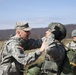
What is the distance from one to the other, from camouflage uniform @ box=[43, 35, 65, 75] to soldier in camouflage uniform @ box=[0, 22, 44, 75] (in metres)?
0.29

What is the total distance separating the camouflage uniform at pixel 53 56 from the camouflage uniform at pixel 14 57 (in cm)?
32

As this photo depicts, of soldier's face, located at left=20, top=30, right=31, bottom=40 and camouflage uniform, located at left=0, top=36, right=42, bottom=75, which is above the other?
soldier's face, located at left=20, top=30, right=31, bottom=40

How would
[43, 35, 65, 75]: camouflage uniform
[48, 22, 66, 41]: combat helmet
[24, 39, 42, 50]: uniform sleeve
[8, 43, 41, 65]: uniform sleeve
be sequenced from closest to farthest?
1. [43, 35, 65, 75]: camouflage uniform
2. [48, 22, 66, 41]: combat helmet
3. [8, 43, 41, 65]: uniform sleeve
4. [24, 39, 42, 50]: uniform sleeve

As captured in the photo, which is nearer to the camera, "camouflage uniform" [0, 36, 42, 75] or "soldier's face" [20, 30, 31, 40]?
"camouflage uniform" [0, 36, 42, 75]

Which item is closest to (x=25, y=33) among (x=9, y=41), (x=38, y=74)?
(x=9, y=41)

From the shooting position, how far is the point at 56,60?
6.75 metres

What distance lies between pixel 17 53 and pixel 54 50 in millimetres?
1009

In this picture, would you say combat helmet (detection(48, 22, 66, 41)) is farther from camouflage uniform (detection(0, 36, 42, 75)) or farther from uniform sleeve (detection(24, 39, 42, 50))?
uniform sleeve (detection(24, 39, 42, 50))

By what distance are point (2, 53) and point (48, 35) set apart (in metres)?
1.44

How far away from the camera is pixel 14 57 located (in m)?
7.32

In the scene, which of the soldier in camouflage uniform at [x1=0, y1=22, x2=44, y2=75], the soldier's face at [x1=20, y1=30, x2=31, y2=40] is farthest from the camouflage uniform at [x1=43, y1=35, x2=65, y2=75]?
the soldier's face at [x1=20, y1=30, x2=31, y2=40]

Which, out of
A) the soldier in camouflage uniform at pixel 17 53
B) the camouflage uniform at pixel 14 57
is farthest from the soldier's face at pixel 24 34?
the camouflage uniform at pixel 14 57

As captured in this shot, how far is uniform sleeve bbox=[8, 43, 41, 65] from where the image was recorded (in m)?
6.94

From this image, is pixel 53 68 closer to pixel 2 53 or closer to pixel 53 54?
pixel 53 54
